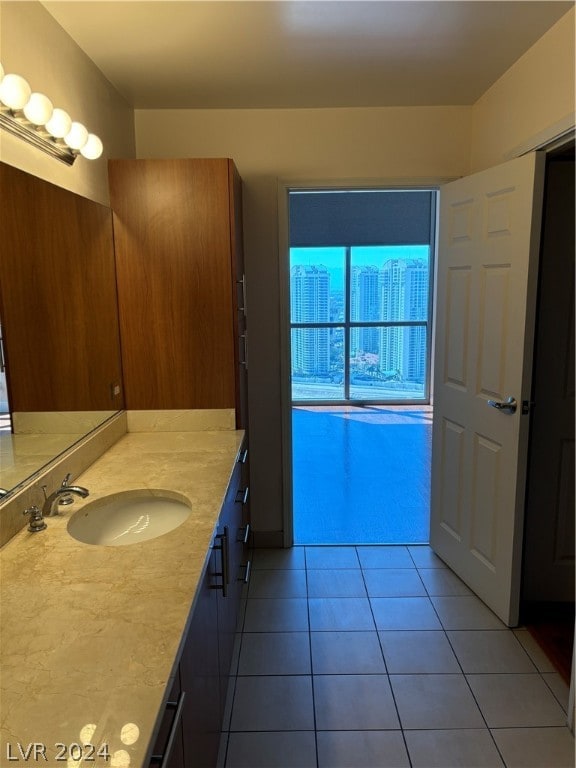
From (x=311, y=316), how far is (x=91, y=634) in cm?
607

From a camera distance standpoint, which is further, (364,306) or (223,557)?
(364,306)

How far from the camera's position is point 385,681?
2.01 metres

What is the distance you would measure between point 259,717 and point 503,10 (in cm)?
263

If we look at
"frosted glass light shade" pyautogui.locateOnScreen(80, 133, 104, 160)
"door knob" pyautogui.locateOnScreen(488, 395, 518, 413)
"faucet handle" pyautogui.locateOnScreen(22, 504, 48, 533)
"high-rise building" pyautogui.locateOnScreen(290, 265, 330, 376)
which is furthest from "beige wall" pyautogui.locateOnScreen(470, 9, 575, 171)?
"high-rise building" pyautogui.locateOnScreen(290, 265, 330, 376)

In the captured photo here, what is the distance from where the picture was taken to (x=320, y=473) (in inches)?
170

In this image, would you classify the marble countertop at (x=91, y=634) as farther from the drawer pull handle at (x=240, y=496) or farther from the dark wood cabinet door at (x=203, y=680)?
the drawer pull handle at (x=240, y=496)

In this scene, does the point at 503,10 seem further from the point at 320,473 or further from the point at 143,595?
the point at 320,473

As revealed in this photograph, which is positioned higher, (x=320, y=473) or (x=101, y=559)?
(x=101, y=559)

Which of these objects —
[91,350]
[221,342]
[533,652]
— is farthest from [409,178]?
[533,652]

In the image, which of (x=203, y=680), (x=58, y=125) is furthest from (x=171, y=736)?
(x=58, y=125)

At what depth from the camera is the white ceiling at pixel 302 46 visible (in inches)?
67.8

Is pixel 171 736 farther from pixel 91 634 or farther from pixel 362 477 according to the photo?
pixel 362 477

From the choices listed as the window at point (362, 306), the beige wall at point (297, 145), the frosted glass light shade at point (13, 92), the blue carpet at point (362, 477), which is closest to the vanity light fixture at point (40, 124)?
the frosted glass light shade at point (13, 92)

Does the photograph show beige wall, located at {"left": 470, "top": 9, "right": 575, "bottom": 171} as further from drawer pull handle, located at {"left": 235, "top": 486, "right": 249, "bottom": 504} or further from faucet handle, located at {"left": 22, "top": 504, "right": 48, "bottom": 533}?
faucet handle, located at {"left": 22, "top": 504, "right": 48, "bottom": 533}
